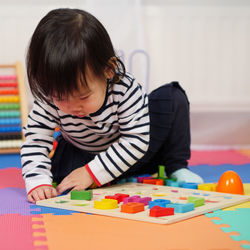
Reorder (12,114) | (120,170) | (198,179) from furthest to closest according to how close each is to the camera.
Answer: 1. (12,114)
2. (198,179)
3. (120,170)

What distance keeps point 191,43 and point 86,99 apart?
52.3 inches

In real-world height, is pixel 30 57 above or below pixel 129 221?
above

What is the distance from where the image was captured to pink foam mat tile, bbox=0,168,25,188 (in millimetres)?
1230

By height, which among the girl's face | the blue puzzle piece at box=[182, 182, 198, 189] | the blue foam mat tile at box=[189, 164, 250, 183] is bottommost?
the blue foam mat tile at box=[189, 164, 250, 183]

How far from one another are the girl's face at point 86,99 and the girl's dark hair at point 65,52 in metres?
0.02

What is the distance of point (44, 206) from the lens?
95 centimetres

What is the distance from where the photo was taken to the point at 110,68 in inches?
39.0

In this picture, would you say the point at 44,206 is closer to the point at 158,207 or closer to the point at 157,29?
the point at 158,207

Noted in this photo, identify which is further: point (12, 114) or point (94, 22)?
point (12, 114)

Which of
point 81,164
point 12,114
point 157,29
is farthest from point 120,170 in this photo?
point 157,29

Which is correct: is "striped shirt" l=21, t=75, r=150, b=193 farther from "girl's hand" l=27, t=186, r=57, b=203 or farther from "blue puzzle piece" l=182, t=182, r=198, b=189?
"blue puzzle piece" l=182, t=182, r=198, b=189

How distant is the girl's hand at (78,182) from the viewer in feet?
3.46

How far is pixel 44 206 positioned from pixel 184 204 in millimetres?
293

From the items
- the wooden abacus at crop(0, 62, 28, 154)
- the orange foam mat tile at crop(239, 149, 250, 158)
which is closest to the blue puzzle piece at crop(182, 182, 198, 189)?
the orange foam mat tile at crop(239, 149, 250, 158)
